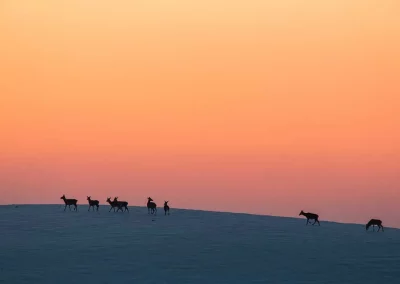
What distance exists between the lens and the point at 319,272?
26344 mm

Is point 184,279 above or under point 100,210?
under

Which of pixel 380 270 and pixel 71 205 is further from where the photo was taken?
pixel 71 205

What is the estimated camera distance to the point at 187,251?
29.7 meters

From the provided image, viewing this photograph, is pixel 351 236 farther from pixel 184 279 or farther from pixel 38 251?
pixel 38 251

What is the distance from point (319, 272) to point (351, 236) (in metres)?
10.0

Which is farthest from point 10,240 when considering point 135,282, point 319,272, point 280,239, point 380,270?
point 380,270

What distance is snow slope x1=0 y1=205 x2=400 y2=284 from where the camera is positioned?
25.5 metres

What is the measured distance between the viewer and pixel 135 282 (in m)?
24.3

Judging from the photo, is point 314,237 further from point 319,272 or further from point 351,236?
point 319,272

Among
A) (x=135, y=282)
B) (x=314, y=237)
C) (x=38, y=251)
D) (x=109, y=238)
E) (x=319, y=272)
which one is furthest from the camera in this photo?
(x=314, y=237)

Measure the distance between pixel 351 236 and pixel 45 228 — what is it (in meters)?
16.2

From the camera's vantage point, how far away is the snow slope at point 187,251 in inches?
1002

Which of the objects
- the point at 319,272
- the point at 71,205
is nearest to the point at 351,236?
the point at 319,272

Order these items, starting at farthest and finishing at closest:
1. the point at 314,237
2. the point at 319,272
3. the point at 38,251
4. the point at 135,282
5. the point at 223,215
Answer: the point at 223,215 < the point at 314,237 < the point at 38,251 < the point at 319,272 < the point at 135,282
